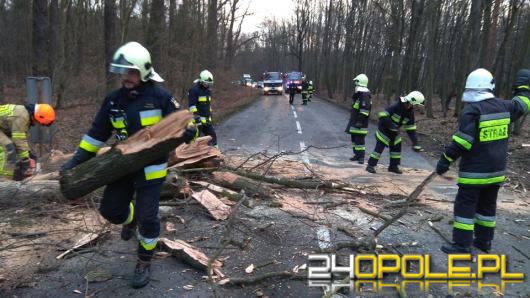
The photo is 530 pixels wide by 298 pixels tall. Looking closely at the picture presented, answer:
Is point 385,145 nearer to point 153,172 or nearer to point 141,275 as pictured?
point 153,172

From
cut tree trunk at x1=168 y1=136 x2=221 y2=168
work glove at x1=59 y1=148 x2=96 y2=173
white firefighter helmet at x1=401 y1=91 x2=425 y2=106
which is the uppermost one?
white firefighter helmet at x1=401 y1=91 x2=425 y2=106

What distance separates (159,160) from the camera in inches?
149

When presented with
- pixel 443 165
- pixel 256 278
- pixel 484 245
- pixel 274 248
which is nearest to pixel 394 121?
pixel 443 165

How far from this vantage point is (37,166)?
20.8 feet

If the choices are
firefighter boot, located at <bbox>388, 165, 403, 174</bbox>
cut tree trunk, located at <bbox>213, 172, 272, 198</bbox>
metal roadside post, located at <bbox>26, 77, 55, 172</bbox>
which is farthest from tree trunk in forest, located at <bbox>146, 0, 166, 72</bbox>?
cut tree trunk, located at <bbox>213, 172, 272, 198</bbox>

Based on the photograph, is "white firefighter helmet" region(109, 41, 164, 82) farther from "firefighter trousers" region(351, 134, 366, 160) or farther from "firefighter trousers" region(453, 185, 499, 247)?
"firefighter trousers" region(351, 134, 366, 160)

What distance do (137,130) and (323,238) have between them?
8.21ft

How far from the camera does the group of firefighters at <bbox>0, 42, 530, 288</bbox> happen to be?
3711mm

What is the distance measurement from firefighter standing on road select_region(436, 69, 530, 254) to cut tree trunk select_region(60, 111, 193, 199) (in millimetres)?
3006

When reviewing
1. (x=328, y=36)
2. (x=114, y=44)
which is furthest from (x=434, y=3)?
(x=328, y=36)

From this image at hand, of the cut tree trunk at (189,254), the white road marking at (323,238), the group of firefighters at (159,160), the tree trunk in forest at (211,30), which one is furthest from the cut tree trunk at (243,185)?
the tree trunk in forest at (211,30)

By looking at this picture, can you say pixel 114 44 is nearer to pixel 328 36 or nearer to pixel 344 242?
pixel 344 242

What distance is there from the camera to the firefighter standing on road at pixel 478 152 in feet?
14.5

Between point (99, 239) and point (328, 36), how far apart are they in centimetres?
4227
